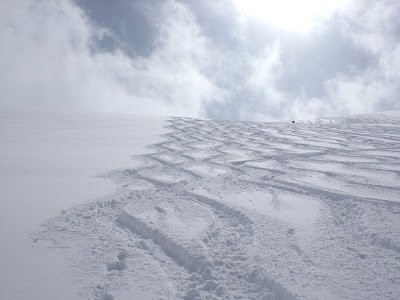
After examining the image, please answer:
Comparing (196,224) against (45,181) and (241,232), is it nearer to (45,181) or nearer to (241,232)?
(241,232)

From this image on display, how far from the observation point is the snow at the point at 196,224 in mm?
1444

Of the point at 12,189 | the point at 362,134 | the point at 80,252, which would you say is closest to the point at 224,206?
the point at 80,252

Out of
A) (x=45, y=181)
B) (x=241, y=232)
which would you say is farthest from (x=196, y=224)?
(x=45, y=181)

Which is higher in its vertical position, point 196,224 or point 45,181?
point 196,224

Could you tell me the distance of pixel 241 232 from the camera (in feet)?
6.46

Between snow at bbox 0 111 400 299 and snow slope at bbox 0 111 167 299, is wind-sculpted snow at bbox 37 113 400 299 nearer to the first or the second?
snow at bbox 0 111 400 299

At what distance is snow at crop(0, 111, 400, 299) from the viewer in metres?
1.44

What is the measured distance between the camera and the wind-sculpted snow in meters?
1.46

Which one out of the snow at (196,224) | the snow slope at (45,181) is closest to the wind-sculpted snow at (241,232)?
the snow at (196,224)

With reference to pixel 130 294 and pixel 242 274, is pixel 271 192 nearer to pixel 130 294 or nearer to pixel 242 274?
pixel 242 274

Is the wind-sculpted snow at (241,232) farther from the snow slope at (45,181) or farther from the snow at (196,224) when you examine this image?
the snow slope at (45,181)

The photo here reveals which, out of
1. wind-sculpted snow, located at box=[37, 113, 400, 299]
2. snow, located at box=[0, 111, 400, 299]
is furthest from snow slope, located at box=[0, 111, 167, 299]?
wind-sculpted snow, located at box=[37, 113, 400, 299]

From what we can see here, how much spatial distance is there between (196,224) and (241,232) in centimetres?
29

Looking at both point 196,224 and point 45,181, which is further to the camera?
point 45,181
